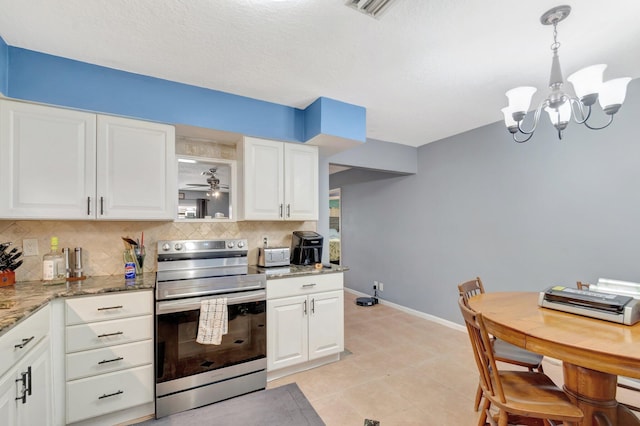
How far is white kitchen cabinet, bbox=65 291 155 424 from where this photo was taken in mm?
1806

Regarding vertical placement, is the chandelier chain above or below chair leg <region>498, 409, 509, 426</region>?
above

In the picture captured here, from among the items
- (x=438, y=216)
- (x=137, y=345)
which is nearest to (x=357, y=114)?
(x=438, y=216)

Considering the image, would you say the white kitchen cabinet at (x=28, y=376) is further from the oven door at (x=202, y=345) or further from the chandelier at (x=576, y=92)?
the chandelier at (x=576, y=92)

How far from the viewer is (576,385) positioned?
148cm

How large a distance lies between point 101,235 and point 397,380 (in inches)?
110

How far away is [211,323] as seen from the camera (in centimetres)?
210

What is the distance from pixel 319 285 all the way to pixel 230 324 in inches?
33.6

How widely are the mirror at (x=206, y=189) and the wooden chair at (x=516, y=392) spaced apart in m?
2.28

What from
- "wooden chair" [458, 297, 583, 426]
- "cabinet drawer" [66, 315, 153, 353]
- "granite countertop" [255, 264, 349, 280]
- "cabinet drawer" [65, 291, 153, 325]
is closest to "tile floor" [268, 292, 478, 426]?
"wooden chair" [458, 297, 583, 426]

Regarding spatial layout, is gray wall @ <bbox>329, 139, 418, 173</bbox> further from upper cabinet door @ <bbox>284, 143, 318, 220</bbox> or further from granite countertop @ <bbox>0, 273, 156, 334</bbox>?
granite countertop @ <bbox>0, 273, 156, 334</bbox>

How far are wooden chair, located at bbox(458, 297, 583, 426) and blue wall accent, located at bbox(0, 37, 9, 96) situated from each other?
3123 mm

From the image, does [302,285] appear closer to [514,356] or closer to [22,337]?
[514,356]

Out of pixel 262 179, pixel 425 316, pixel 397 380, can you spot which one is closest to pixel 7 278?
pixel 262 179

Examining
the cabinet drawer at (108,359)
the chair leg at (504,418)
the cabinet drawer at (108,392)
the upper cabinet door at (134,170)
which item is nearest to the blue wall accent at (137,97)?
the upper cabinet door at (134,170)
